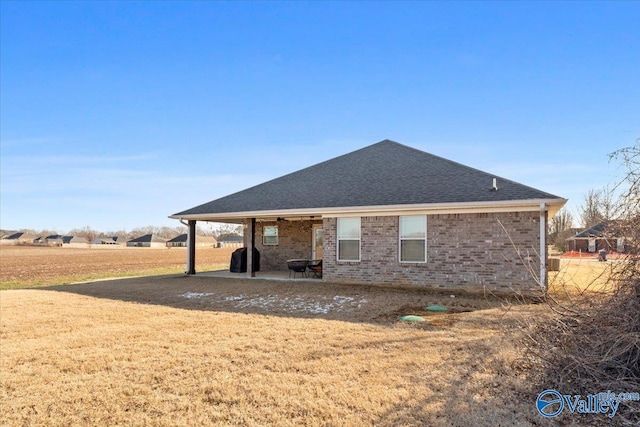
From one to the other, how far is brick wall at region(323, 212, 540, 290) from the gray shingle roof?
69cm

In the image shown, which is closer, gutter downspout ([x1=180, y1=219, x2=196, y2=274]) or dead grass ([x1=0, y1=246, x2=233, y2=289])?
gutter downspout ([x1=180, y1=219, x2=196, y2=274])

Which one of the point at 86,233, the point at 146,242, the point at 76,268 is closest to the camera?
the point at 76,268

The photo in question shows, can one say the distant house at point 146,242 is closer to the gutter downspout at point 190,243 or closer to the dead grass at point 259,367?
the gutter downspout at point 190,243

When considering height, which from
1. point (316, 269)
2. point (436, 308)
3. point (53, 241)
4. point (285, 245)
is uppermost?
point (285, 245)

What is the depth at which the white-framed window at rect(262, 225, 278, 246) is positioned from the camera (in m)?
19.0

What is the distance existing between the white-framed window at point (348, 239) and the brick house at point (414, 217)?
0.04 metres

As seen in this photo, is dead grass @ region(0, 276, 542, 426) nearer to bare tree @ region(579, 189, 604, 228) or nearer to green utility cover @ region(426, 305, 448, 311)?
green utility cover @ region(426, 305, 448, 311)

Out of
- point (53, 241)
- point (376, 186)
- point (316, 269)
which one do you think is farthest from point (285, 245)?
point (53, 241)

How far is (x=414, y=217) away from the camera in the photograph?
1257 centimetres

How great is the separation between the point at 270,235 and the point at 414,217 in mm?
8693

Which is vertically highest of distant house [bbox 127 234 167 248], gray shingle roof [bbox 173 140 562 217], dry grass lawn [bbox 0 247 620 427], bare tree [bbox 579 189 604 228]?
gray shingle roof [bbox 173 140 562 217]

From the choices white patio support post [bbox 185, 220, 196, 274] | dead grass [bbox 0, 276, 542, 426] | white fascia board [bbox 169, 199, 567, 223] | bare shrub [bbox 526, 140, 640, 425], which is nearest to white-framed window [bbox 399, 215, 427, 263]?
white fascia board [bbox 169, 199, 567, 223]

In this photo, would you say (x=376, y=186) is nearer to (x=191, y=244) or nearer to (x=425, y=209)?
(x=425, y=209)

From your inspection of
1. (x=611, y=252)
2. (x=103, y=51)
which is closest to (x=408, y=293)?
(x=611, y=252)
